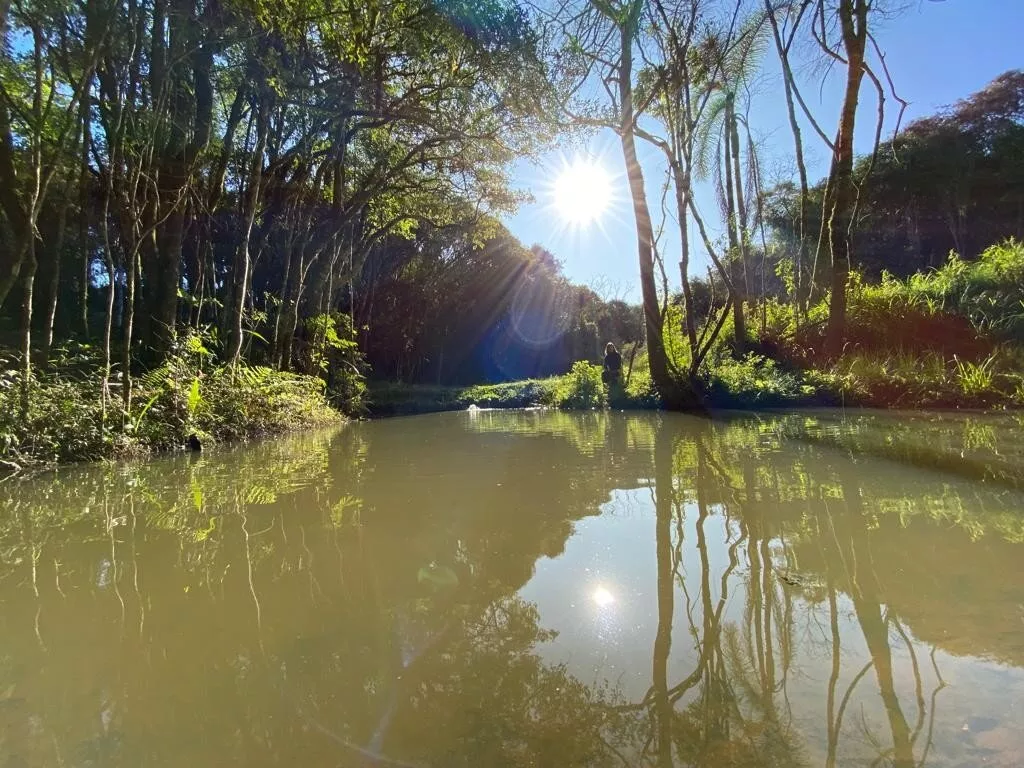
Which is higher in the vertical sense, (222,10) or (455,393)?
(222,10)

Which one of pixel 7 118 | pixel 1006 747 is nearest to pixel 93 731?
pixel 1006 747

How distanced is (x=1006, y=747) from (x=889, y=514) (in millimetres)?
2077

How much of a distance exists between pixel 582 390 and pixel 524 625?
11.0 metres

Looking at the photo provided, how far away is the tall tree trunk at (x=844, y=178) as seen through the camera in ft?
32.4

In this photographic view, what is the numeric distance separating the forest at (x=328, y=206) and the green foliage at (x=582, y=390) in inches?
2.3

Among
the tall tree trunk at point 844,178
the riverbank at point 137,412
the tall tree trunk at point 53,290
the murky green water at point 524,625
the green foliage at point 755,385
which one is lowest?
the murky green water at point 524,625

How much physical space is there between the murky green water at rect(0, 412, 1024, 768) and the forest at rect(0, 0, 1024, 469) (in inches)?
138

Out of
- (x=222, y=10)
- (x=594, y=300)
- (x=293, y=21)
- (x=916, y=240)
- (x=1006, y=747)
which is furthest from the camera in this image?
(x=594, y=300)

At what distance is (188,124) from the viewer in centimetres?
841

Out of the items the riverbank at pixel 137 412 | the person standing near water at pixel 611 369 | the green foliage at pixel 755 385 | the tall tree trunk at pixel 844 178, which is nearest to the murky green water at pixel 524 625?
the riverbank at pixel 137 412

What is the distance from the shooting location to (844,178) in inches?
404

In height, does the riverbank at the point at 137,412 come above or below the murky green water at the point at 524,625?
above

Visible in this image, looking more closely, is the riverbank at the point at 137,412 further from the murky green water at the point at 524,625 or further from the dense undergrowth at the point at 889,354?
the dense undergrowth at the point at 889,354

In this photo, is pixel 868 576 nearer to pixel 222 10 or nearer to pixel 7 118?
pixel 222 10
